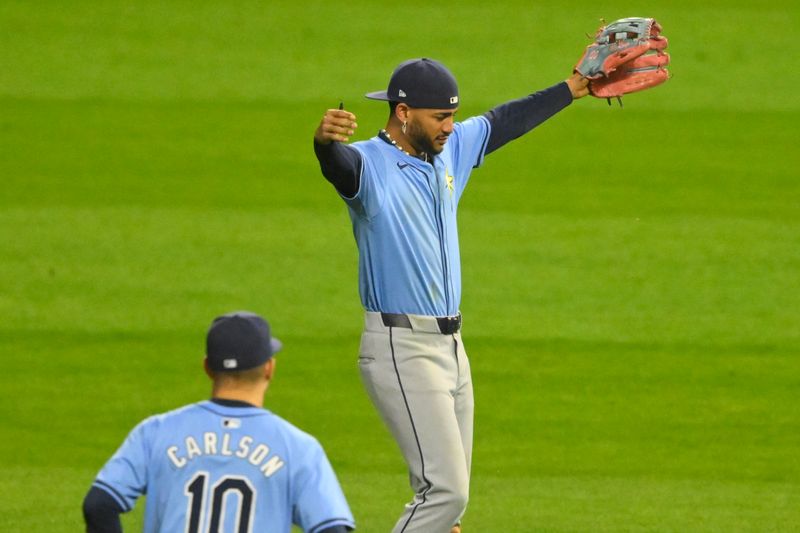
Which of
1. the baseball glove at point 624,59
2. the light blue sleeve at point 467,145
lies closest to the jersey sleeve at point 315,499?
the light blue sleeve at point 467,145

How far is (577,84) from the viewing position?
21.2 feet

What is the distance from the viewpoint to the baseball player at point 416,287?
18.1 feet

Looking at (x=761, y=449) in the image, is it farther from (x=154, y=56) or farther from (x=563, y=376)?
(x=154, y=56)

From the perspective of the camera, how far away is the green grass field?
8.00 meters

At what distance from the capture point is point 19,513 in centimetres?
703

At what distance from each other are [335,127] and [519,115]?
1.26 m

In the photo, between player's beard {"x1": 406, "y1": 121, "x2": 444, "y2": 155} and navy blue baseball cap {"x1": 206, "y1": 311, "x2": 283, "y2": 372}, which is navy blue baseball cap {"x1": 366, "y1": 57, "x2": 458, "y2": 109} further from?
navy blue baseball cap {"x1": 206, "y1": 311, "x2": 283, "y2": 372}

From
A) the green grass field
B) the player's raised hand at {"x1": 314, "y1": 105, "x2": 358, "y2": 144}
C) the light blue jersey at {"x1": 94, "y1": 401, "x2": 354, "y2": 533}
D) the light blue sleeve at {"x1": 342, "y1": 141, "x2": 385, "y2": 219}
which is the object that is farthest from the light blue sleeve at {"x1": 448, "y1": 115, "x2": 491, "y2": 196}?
the light blue jersey at {"x1": 94, "y1": 401, "x2": 354, "y2": 533}

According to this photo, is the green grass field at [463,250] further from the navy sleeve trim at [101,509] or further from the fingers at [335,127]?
the navy sleeve trim at [101,509]

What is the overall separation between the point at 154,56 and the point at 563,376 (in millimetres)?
6304

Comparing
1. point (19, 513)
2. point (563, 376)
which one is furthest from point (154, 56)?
point (19, 513)

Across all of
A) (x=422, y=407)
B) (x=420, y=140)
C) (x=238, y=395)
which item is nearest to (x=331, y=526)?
(x=238, y=395)

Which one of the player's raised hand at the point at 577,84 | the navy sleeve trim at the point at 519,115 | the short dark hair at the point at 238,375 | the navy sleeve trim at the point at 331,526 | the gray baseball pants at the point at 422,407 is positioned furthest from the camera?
the player's raised hand at the point at 577,84

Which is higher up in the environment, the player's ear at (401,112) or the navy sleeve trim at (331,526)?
the player's ear at (401,112)
